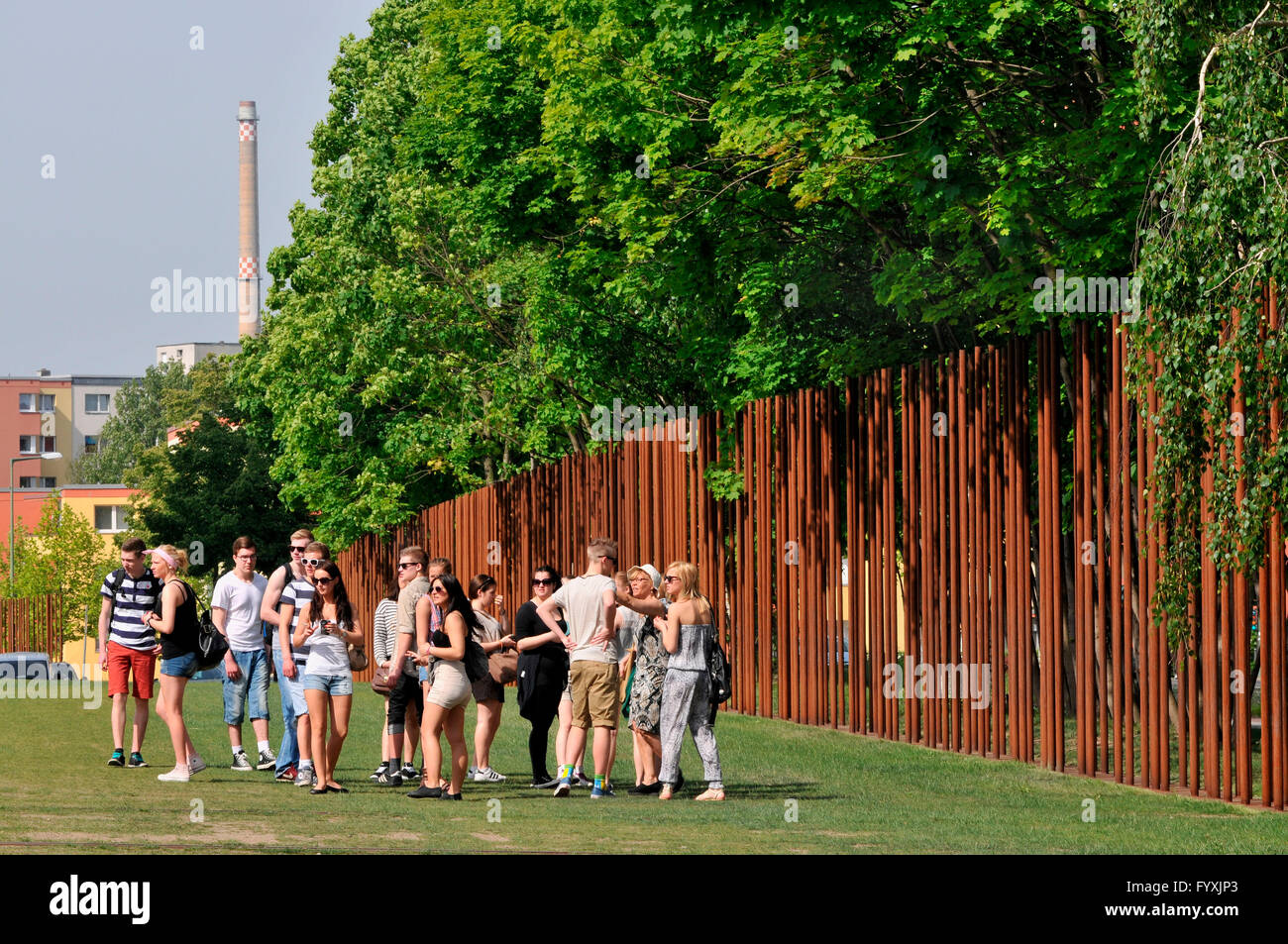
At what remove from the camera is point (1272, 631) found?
1305cm

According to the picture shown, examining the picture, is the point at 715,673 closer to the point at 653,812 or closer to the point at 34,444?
the point at 653,812

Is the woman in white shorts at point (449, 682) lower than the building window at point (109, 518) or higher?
lower

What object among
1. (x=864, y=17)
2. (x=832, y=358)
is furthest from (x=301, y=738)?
(x=832, y=358)

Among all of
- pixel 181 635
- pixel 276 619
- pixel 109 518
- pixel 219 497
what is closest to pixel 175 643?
pixel 181 635

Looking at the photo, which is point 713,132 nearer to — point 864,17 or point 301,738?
point 864,17

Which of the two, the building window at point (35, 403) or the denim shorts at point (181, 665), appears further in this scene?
the building window at point (35, 403)

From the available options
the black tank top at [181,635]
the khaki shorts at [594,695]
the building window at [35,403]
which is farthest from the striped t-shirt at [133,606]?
the building window at [35,403]

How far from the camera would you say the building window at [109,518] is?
337ft

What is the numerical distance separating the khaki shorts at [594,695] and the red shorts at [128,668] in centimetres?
356

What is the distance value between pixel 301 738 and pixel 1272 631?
7.12m

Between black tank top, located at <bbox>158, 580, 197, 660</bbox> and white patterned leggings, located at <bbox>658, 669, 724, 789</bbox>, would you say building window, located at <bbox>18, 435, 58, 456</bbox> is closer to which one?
black tank top, located at <bbox>158, 580, 197, 660</bbox>

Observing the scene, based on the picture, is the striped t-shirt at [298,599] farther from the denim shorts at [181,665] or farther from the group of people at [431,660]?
the denim shorts at [181,665]

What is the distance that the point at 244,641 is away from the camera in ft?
49.9

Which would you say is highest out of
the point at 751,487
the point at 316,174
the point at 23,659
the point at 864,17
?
the point at 316,174
